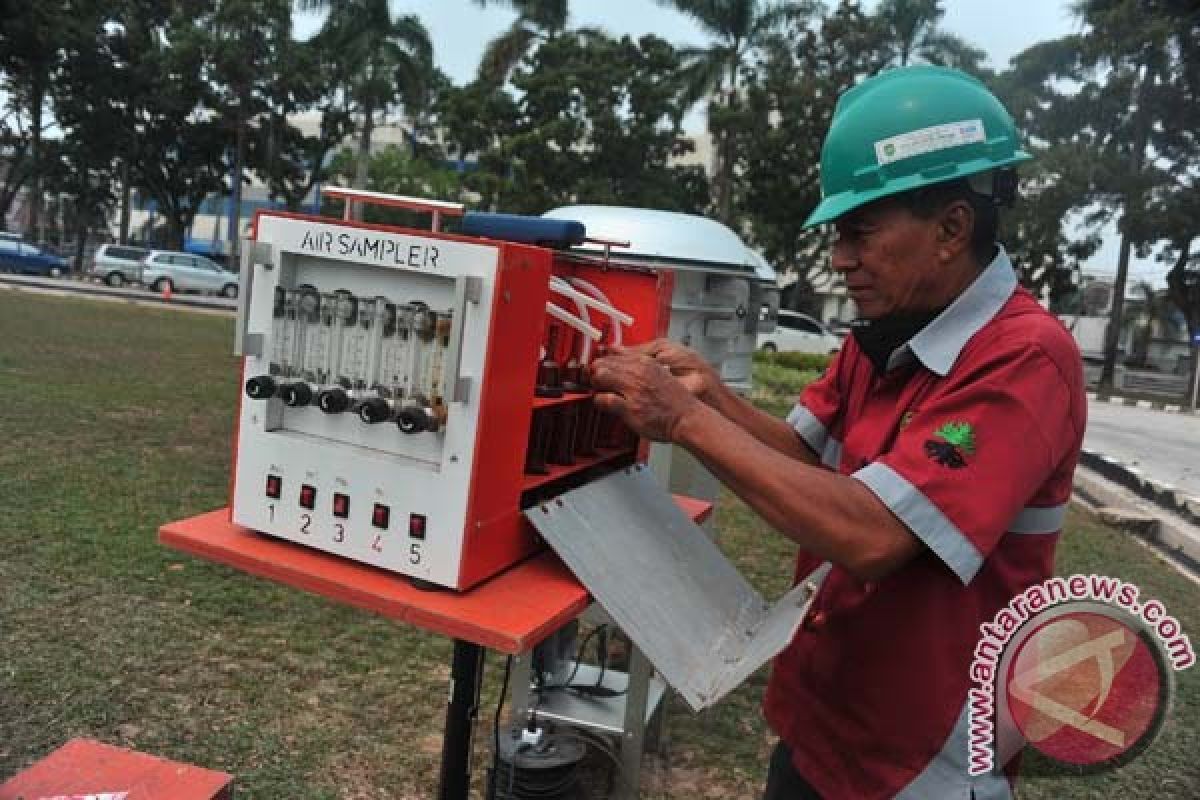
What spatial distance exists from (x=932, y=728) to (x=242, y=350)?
132 cm

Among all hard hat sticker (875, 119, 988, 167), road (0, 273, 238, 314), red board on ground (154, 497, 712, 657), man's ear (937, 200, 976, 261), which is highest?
hard hat sticker (875, 119, 988, 167)

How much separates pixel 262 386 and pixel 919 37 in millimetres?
25563

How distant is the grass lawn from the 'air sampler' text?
1949mm

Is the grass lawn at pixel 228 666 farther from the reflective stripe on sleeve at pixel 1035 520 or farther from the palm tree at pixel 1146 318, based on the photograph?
the palm tree at pixel 1146 318

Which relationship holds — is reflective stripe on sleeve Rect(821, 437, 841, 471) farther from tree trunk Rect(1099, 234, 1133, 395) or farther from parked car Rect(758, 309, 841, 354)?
tree trunk Rect(1099, 234, 1133, 395)

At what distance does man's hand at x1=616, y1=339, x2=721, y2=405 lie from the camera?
1855 mm

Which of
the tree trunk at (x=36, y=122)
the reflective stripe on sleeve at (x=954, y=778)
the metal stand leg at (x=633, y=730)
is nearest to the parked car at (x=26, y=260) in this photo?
the tree trunk at (x=36, y=122)

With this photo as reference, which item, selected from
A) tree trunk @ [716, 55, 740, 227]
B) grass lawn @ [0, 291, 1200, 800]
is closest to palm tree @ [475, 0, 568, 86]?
tree trunk @ [716, 55, 740, 227]

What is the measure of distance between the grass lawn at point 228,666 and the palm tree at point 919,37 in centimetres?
2030

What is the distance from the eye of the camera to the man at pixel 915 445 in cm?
128

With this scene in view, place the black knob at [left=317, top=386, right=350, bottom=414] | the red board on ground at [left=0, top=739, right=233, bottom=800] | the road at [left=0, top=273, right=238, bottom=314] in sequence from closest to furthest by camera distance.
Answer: the black knob at [left=317, top=386, right=350, bottom=414] < the red board on ground at [left=0, top=739, right=233, bottom=800] < the road at [left=0, top=273, right=238, bottom=314]

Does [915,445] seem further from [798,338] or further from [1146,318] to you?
[1146,318]

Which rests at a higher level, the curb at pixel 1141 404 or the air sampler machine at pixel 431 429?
the air sampler machine at pixel 431 429

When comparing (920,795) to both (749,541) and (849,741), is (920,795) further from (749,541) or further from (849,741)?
(749,541)
